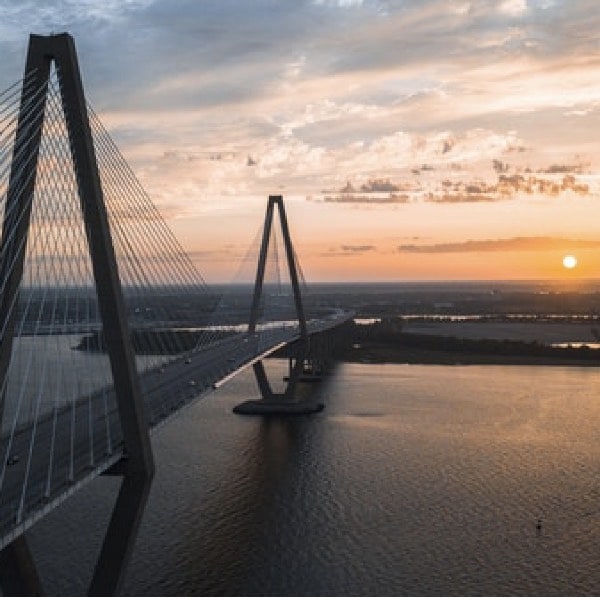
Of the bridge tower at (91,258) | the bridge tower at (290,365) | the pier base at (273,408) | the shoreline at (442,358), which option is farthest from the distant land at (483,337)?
the bridge tower at (91,258)

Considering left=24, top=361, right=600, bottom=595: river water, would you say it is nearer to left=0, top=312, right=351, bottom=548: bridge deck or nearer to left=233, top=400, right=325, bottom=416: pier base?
left=233, top=400, right=325, bottom=416: pier base

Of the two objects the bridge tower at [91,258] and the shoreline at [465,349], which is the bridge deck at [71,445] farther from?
the shoreline at [465,349]

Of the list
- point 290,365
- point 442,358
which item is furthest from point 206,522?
point 442,358

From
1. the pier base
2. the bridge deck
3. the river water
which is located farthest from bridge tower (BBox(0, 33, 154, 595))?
the pier base

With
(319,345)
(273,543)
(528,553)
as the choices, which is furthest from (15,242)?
(319,345)

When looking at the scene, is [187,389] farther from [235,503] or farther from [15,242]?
[15,242]

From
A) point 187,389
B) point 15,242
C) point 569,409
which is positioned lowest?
point 569,409
